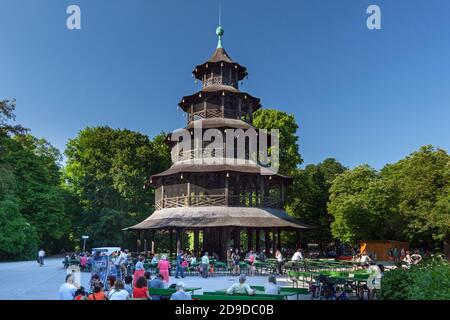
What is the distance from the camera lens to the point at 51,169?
5697 cm

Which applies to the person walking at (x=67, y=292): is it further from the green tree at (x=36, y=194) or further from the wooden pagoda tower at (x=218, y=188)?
the green tree at (x=36, y=194)

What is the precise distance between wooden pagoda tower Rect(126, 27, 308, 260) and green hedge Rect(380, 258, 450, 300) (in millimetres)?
15311

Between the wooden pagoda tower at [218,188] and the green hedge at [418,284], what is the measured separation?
50.2ft

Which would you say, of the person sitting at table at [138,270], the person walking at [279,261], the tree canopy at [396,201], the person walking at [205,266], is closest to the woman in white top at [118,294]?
the person sitting at table at [138,270]

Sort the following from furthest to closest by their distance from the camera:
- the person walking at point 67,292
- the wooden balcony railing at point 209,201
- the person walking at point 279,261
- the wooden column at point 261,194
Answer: the wooden column at point 261,194, the wooden balcony railing at point 209,201, the person walking at point 279,261, the person walking at point 67,292

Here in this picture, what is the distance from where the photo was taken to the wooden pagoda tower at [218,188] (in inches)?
1176

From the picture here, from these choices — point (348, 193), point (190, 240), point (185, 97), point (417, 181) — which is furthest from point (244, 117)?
point (190, 240)

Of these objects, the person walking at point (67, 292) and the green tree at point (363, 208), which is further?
the green tree at point (363, 208)

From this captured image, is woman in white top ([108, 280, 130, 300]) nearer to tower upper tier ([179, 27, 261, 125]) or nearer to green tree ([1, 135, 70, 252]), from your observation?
tower upper tier ([179, 27, 261, 125])

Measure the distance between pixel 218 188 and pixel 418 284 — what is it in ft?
76.9

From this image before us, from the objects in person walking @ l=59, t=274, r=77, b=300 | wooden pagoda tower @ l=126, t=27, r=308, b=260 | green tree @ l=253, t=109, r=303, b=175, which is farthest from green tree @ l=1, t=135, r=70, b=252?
person walking @ l=59, t=274, r=77, b=300

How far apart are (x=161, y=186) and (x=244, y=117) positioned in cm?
1025
